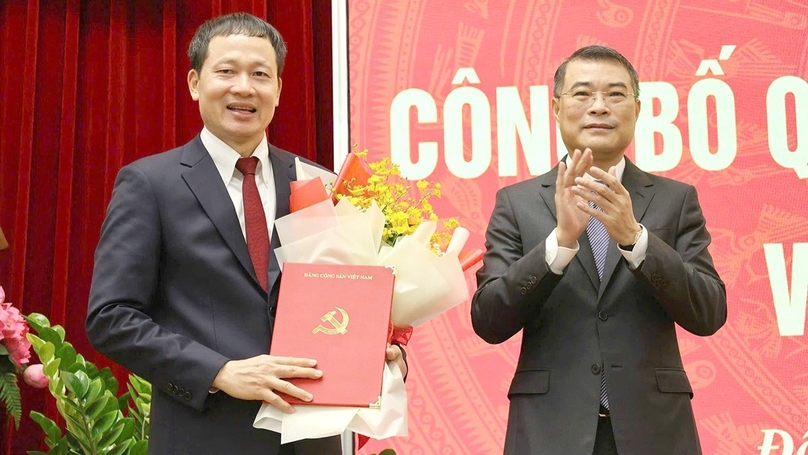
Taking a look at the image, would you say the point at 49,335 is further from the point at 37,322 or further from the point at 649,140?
the point at 649,140

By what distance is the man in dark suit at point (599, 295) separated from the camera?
1.80 m

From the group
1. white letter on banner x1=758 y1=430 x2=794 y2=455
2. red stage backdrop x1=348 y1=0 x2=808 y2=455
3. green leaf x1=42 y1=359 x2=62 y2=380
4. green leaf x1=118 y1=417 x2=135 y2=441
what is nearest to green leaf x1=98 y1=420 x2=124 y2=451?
green leaf x1=118 y1=417 x2=135 y2=441

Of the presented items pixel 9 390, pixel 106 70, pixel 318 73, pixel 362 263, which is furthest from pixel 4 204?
pixel 362 263

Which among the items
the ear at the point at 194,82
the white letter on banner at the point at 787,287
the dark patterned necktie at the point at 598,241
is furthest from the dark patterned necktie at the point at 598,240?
the white letter on banner at the point at 787,287

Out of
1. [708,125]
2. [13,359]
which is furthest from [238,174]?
[708,125]

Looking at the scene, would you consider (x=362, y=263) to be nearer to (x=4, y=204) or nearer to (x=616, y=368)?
(x=616, y=368)

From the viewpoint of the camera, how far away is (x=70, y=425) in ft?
8.02

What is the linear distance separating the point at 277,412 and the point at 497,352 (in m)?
1.52

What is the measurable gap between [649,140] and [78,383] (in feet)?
6.62

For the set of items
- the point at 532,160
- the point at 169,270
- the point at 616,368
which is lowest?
the point at 616,368

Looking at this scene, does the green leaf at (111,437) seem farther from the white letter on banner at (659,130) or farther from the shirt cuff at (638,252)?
the white letter on banner at (659,130)

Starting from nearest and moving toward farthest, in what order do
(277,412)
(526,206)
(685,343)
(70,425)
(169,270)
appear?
(277,412) → (169,270) → (526,206) → (70,425) → (685,343)

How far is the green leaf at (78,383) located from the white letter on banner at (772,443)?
211cm

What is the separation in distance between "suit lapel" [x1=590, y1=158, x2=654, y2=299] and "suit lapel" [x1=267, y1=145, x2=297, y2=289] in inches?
27.4
